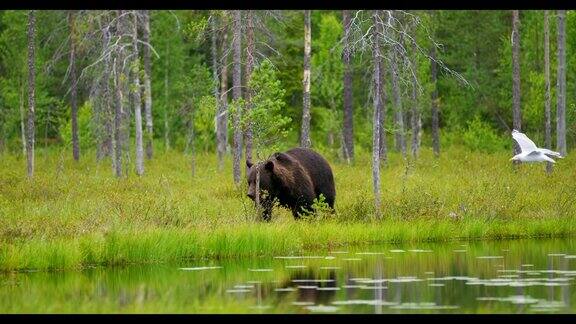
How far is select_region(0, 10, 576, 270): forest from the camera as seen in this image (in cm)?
1817

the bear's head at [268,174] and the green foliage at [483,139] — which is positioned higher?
the green foliage at [483,139]

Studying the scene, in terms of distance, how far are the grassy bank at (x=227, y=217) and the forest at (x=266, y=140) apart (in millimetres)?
40

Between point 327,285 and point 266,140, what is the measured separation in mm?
7882

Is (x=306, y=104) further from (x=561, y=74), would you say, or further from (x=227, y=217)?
(x=227, y=217)

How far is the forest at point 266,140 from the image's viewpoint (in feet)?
59.6

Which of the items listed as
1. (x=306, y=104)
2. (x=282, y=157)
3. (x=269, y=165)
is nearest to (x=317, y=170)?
(x=282, y=157)

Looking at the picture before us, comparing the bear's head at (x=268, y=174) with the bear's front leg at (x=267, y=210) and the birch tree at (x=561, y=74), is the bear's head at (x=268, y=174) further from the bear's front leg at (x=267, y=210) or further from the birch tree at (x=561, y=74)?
the birch tree at (x=561, y=74)

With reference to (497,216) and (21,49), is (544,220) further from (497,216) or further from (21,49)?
(21,49)

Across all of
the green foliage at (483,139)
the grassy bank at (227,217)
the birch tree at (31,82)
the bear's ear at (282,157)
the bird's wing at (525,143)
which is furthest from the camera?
the green foliage at (483,139)


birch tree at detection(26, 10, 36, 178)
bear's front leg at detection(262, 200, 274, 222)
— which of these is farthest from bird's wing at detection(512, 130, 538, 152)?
birch tree at detection(26, 10, 36, 178)

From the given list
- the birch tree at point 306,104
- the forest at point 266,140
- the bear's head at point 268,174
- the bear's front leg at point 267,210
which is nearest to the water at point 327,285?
the forest at point 266,140

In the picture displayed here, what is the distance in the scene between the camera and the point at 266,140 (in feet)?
69.1

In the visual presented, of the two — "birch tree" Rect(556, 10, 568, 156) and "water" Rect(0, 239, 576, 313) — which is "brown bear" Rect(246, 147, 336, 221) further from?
"birch tree" Rect(556, 10, 568, 156)

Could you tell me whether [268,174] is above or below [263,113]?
below
